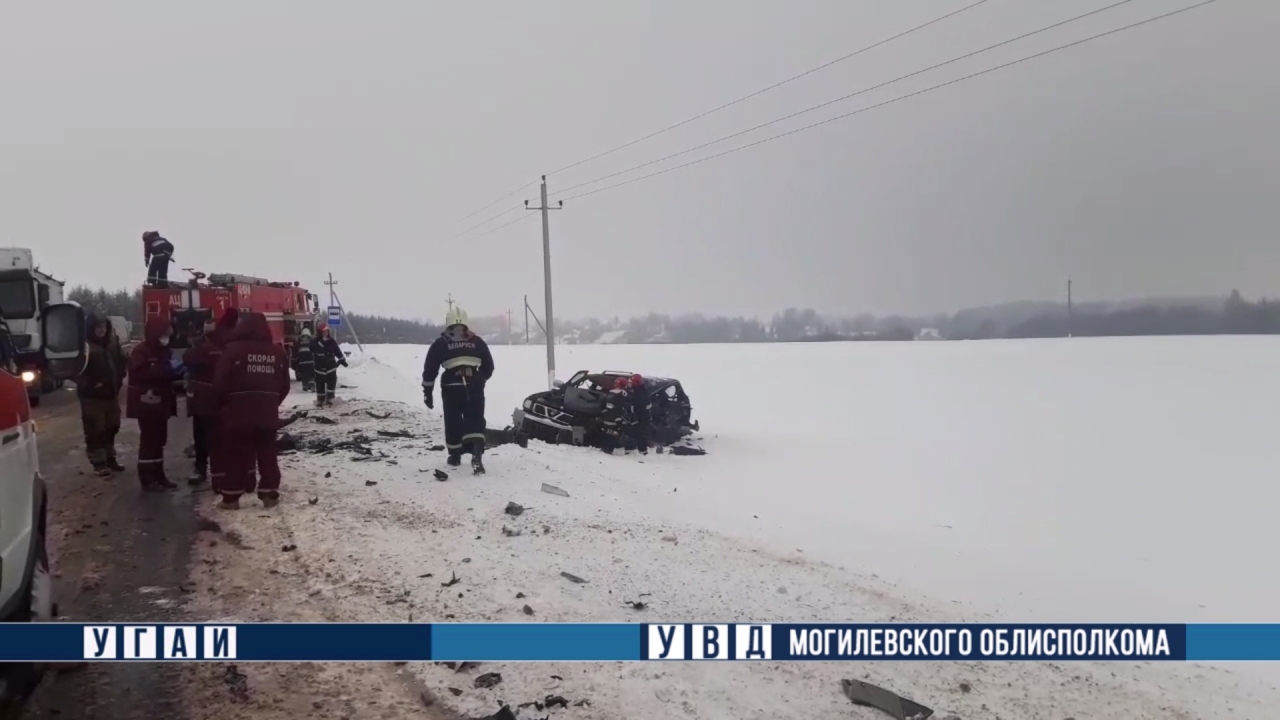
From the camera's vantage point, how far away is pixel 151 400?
7.70 m

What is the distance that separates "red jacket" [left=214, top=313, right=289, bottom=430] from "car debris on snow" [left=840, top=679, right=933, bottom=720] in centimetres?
527

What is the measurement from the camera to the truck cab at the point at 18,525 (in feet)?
9.14

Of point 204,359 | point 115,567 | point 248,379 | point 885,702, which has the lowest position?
point 885,702

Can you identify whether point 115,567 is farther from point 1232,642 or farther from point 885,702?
point 1232,642

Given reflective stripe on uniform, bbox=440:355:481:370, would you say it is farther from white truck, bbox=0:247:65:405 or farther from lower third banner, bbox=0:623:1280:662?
lower third banner, bbox=0:623:1280:662

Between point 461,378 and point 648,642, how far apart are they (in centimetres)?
545

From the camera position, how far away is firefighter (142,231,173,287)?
17.6 metres

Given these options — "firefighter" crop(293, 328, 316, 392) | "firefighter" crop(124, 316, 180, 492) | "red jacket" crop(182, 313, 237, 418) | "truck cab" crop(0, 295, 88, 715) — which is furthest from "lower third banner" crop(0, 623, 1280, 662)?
"firefighter" crop(293, 328, 316, 392)

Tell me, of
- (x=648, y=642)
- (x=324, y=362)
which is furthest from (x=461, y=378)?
(x=324, y=362)

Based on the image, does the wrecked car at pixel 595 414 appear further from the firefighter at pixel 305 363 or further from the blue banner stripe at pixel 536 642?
the blue banner stripe at pixel 536 642

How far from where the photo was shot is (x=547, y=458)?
9617mm

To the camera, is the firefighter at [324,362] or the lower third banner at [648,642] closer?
the lower third banner at [648,642]

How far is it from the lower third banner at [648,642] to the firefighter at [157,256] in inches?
678

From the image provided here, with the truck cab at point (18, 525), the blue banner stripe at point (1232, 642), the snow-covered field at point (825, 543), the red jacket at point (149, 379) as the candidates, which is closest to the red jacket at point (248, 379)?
the snow-covered field at point (825, 543)
